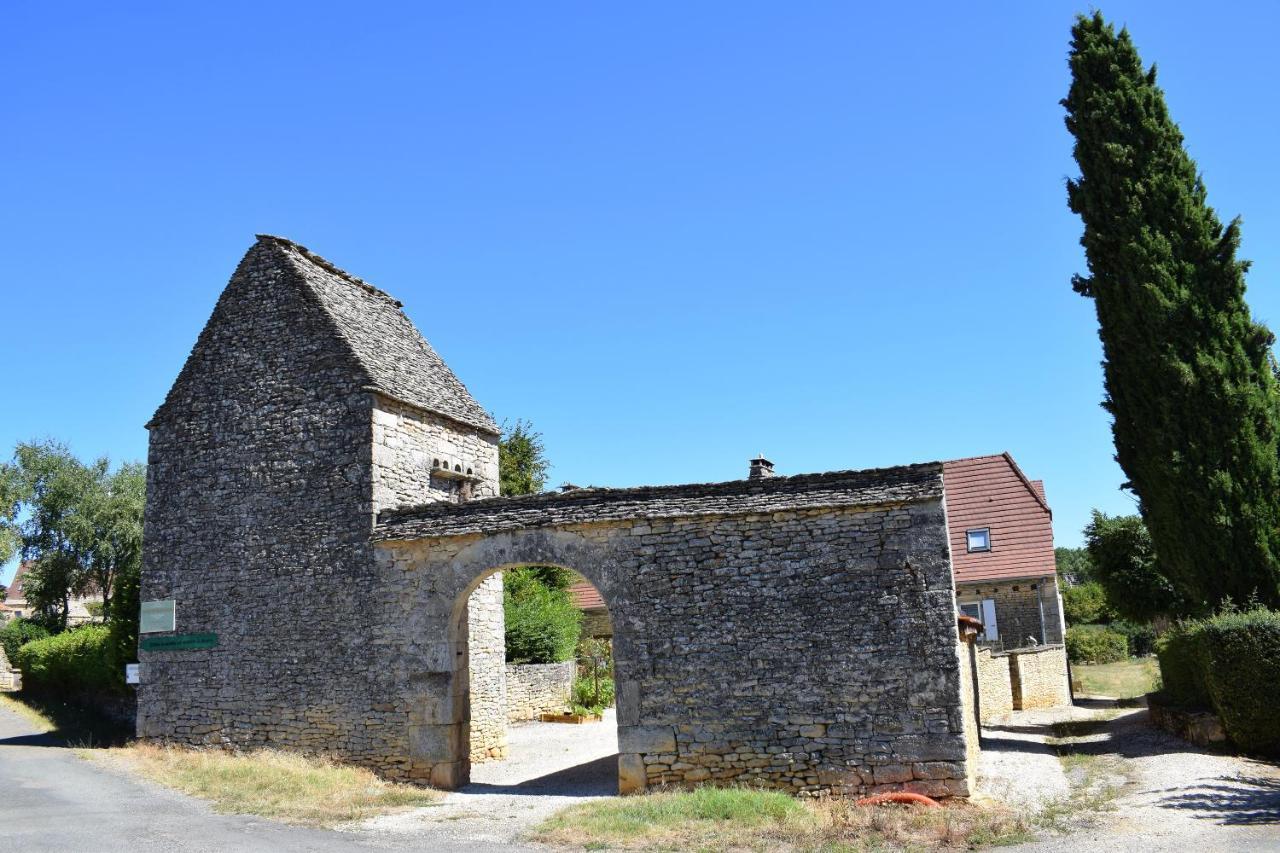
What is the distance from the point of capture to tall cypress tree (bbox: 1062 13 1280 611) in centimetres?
1482

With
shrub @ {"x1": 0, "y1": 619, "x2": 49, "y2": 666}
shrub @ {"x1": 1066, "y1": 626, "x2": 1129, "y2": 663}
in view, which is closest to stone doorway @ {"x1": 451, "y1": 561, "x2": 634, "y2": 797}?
shrub @ {"x1": 0, "y1": 619, "x2": 49, "y2": 666}

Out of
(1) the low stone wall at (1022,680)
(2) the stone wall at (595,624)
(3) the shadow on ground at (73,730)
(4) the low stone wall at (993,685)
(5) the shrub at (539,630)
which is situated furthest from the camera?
(2) the stone wall at (595,624)

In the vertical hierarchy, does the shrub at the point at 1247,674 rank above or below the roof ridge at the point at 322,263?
below

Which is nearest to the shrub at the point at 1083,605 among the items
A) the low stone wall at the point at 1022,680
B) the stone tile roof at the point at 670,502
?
the low stone wall at the point at 1022,680

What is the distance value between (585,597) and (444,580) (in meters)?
19.2

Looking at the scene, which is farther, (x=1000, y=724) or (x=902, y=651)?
(x=1000, y=724)

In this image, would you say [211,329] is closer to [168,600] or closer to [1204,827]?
[168,600]

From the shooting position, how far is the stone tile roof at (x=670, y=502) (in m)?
Answer: 11.8

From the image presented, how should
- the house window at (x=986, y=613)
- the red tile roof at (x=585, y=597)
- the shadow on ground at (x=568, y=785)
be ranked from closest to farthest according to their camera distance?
the shadow on ground at (x=568, y=785)
the house window at (x=986, y=613)
the red tile roof at (x=585, y=597)

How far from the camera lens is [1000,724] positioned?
1966 cm

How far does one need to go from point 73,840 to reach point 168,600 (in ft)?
19.9

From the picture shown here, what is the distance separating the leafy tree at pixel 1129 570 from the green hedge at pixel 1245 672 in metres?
12.6

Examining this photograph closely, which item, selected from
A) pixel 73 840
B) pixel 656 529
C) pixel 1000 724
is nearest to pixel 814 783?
pixel 656 529

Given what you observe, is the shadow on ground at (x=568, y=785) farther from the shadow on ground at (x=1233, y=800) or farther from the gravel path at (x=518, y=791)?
the shadow on ground at (x=1233, y=800)
